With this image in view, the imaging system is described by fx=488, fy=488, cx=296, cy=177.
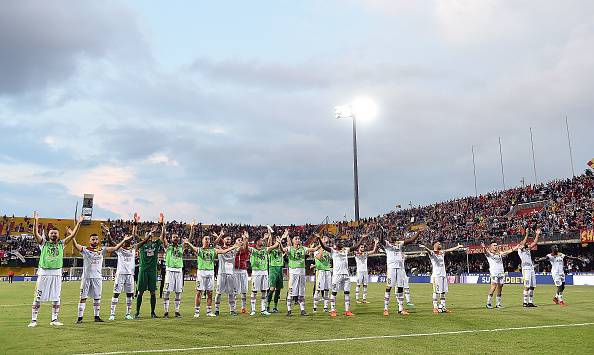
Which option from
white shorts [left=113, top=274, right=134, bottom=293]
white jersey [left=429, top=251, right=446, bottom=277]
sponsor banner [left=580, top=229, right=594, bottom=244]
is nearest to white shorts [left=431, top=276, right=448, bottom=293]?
white jersey [left=429, top=251, right=446, bottom=277]

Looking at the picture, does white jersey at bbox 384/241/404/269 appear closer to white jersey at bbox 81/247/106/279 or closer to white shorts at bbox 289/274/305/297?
white shorts at bbox 289/274/305/297

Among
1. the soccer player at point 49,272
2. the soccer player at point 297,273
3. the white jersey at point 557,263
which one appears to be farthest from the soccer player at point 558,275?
the soccer player at point 49,272

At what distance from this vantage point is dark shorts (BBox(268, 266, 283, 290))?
20.4 meters

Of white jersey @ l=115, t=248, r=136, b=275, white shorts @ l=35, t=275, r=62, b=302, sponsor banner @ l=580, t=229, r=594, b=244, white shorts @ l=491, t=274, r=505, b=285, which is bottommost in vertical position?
white shorts @ l=35, t=275, r=62, b=302

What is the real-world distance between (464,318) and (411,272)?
42.6 metres

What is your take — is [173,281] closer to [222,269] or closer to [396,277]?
[222,269]

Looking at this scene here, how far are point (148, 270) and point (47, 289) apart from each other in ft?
11.0

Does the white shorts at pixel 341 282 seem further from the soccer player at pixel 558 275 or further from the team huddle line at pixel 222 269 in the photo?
the soccer player at pixel 558 275

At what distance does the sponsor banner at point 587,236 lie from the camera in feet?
132

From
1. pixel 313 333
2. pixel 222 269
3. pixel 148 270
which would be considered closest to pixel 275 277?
pixel 222 269

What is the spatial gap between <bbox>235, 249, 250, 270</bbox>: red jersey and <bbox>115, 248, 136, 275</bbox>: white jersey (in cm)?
373

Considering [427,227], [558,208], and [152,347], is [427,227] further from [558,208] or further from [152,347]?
[152,347]

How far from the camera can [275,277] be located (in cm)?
2039

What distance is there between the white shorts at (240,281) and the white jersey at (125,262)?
3.71 m
